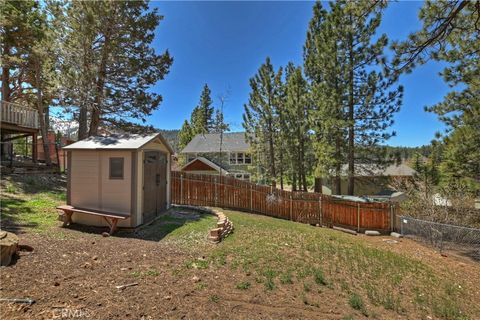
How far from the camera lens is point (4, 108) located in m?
10.9

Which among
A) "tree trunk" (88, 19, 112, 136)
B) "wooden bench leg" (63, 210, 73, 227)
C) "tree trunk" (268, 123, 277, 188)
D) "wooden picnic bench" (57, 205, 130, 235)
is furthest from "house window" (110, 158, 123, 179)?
"tree trunk" (268, 123, 277, 188)

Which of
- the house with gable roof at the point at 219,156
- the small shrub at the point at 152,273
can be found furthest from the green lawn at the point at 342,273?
the house with gable roof at the point at 219,156

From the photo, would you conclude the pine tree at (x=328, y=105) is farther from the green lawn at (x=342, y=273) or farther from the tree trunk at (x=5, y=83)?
the tree trunk at (x=5, y=83)

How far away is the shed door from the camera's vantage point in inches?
300

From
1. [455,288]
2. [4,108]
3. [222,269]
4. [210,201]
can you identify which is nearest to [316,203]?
[210,201]

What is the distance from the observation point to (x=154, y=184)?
8195mm

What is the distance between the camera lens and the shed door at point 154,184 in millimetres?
7613

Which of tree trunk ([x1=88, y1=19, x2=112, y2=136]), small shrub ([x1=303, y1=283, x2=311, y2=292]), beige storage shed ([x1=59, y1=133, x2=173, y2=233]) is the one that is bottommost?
small shrub ([x1=303, y1=283, x2=311, y2=292])

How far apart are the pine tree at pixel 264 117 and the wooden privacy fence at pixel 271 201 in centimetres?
772

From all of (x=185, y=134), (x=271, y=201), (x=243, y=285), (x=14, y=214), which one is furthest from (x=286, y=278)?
(x=185, y=134)

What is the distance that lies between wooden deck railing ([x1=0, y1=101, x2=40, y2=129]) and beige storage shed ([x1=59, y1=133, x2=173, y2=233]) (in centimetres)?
632

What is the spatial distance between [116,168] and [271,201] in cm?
783

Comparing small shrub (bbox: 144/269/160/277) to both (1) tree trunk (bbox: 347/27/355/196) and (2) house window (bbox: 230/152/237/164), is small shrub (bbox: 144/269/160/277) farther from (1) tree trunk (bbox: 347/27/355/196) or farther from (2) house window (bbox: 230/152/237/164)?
(2) house window (bbox: 230/152/237/164)

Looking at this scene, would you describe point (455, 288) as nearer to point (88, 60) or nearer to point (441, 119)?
point (441, 119)
